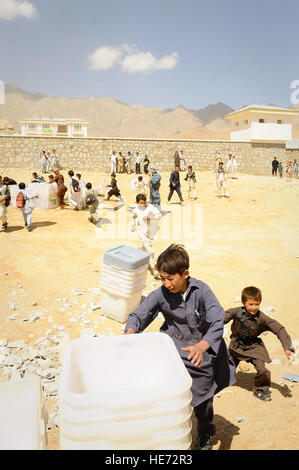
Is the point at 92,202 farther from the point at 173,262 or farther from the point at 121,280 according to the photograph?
the point at 173,262

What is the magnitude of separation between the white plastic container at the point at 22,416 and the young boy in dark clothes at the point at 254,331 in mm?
1817

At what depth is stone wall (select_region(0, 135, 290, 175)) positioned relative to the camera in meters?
21.4

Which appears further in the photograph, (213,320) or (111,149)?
(111,149)

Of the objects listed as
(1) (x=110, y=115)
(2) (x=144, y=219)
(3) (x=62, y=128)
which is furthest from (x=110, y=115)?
(2) (x=144, y=219)

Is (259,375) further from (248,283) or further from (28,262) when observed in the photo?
(28,262)

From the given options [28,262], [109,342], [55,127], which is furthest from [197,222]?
[55,127]

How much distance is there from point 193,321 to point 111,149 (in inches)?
846

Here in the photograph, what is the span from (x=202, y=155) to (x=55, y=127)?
25806 millimetres

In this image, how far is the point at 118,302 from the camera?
4680 millimetres

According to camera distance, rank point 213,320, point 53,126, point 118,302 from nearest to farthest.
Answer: point 213,320 < point 118,302 < point 53,126

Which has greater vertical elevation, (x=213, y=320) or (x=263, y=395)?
(x=213, y=320)

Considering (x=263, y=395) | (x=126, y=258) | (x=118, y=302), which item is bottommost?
(x=263, y=395)

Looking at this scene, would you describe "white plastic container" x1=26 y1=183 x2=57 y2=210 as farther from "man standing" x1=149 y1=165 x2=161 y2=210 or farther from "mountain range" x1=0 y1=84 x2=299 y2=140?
"mountain range" x1=0 y1=84 x2=299 y2=140
